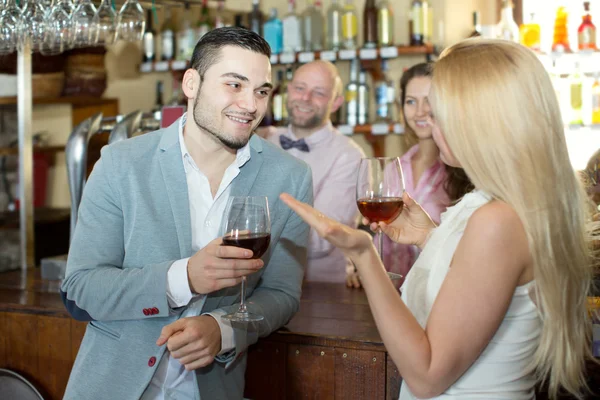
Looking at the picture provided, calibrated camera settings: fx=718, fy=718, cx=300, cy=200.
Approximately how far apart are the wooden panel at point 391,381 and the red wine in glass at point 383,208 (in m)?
A: 0.37

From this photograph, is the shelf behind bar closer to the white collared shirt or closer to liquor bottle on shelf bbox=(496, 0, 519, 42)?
liquor bottle on shelf bbox=(496, 0, 519, 42)

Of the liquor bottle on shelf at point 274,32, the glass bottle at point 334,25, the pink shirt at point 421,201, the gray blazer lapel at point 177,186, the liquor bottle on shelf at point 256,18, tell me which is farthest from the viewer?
the liquor bottle on shelf at point 256,18

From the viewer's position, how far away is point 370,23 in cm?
448

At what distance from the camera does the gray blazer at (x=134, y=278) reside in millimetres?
1646

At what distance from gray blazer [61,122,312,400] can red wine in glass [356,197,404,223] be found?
0.99 feet

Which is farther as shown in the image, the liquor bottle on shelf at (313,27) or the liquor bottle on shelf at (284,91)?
the liquor bottle on shelf at (313,27)

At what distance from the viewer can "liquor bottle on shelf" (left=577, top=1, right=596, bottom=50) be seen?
3.92 meters

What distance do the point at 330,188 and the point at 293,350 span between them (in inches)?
60.7

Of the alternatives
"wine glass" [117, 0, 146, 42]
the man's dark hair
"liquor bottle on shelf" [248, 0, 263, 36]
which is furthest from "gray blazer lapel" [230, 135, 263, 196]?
"liquor bottle on shelf" [248, 0, 263, 36]

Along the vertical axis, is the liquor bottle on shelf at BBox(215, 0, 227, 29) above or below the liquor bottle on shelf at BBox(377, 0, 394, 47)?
above

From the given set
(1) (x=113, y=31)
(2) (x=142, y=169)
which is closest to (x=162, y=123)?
(1) (x=113, y=31)

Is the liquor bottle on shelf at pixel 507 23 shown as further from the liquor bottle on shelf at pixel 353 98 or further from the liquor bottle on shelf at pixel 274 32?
the liquor bottle on shelf at pixel 274 32

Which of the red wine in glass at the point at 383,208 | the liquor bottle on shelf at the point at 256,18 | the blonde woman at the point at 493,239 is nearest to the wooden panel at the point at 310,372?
the red wine in glass at the point at 383,208

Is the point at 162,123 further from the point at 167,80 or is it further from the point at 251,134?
the point at 167,80
